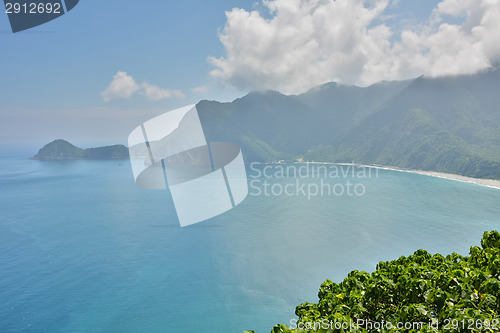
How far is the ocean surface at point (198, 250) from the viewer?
1212 inches

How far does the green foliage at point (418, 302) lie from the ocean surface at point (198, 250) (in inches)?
750

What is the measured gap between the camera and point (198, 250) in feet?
166

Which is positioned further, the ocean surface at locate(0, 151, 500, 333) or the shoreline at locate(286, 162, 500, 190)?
the shoreline at locate(286, 162, 500, 190)

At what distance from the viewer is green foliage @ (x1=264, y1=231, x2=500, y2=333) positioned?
28.2 ft

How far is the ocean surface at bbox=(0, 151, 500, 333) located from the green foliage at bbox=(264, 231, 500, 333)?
1905 cm

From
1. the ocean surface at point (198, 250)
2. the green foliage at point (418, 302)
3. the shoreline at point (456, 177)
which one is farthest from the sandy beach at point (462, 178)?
the green foliage at point (418, 302)

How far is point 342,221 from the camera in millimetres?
68250

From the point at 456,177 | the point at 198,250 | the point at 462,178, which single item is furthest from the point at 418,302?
the point at 456,177

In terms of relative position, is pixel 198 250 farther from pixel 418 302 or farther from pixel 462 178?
pixel 462 178

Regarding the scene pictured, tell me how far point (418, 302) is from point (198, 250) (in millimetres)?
44146

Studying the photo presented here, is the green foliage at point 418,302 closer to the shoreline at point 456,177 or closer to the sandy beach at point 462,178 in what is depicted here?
the shoreline at point 456,177

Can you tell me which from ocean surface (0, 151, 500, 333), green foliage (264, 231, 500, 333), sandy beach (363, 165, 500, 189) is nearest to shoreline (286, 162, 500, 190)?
sandy beach (363, 165, 500, 189)

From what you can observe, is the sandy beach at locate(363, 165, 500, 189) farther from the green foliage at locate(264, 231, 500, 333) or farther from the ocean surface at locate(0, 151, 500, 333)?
the green foliage at locate(264, 231, 500, 333)

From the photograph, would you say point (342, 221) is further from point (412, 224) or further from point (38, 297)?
point (38, 297)
